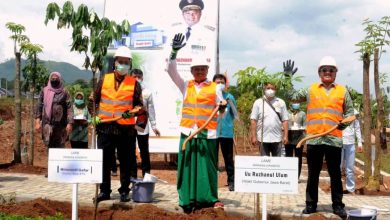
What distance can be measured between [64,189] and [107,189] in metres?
1.40

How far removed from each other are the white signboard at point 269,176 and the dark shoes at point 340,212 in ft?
5.02

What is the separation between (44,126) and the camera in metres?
8.66

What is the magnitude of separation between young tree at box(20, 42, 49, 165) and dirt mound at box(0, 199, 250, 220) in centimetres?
595

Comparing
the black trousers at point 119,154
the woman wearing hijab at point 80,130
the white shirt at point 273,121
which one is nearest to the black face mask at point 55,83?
the woman wearing hijab at point 80,130

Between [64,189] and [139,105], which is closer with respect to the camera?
[139,105]

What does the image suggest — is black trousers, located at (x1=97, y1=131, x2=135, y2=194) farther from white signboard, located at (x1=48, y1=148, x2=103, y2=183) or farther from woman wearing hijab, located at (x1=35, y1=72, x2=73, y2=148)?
woman wearing hijab, located at (x1=35, y1=72, x2=73, y2=148)

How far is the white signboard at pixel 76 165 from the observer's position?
16.8 ft

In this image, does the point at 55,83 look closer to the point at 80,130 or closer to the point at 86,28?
the point at 80,130

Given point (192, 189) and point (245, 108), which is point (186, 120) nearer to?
point (192, 189)

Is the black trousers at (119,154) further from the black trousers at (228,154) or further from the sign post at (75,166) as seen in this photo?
the black trousers at (228,154)

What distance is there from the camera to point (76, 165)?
5.17 meters

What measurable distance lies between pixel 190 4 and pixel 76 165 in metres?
7.01

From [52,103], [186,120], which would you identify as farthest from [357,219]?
[52,103]

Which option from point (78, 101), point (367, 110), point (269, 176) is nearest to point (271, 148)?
point (367, 110)
